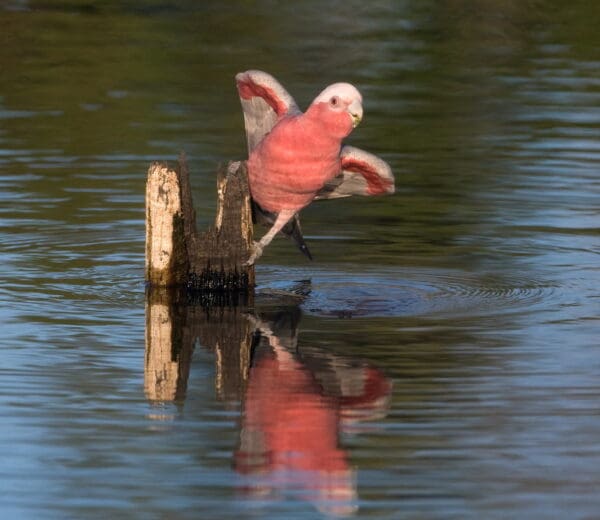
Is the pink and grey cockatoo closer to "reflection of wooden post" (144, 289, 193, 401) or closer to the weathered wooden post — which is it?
the weathered wooden post

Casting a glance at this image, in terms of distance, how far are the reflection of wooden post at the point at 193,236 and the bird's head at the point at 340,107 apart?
0.80 meters

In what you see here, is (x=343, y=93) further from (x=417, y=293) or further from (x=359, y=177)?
(x=417, y=293)

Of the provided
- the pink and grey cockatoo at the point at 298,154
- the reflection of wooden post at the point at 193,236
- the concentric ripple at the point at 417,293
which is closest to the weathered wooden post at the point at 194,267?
the reflection of wooden post at the point at 193,236

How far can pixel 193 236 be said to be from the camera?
28.6 feet

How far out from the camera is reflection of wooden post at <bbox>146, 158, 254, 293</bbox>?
27.8 ft

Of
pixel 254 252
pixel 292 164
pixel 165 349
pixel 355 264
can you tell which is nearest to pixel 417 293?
pixel 355 264

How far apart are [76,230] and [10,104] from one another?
4845 millimetres

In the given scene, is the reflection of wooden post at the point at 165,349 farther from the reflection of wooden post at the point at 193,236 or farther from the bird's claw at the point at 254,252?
the bird's claw at the point at 254,252

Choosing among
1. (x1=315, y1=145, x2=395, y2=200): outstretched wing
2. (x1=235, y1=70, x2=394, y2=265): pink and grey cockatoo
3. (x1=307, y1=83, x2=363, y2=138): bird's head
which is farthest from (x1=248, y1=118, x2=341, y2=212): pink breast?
(x1=315, y1=145, x2=395, y2=200): outstretched wing

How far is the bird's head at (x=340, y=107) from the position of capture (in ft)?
25.5

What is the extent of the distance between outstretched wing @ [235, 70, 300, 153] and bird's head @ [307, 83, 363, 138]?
1.47 feet

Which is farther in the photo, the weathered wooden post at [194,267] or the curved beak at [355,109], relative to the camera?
the weathered wooden post at [194,267]

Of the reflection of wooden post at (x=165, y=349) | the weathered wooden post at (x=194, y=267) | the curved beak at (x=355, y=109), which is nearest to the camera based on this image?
the reflection of wooden post at (x=165, y=349)

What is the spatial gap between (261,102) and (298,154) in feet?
2.27
